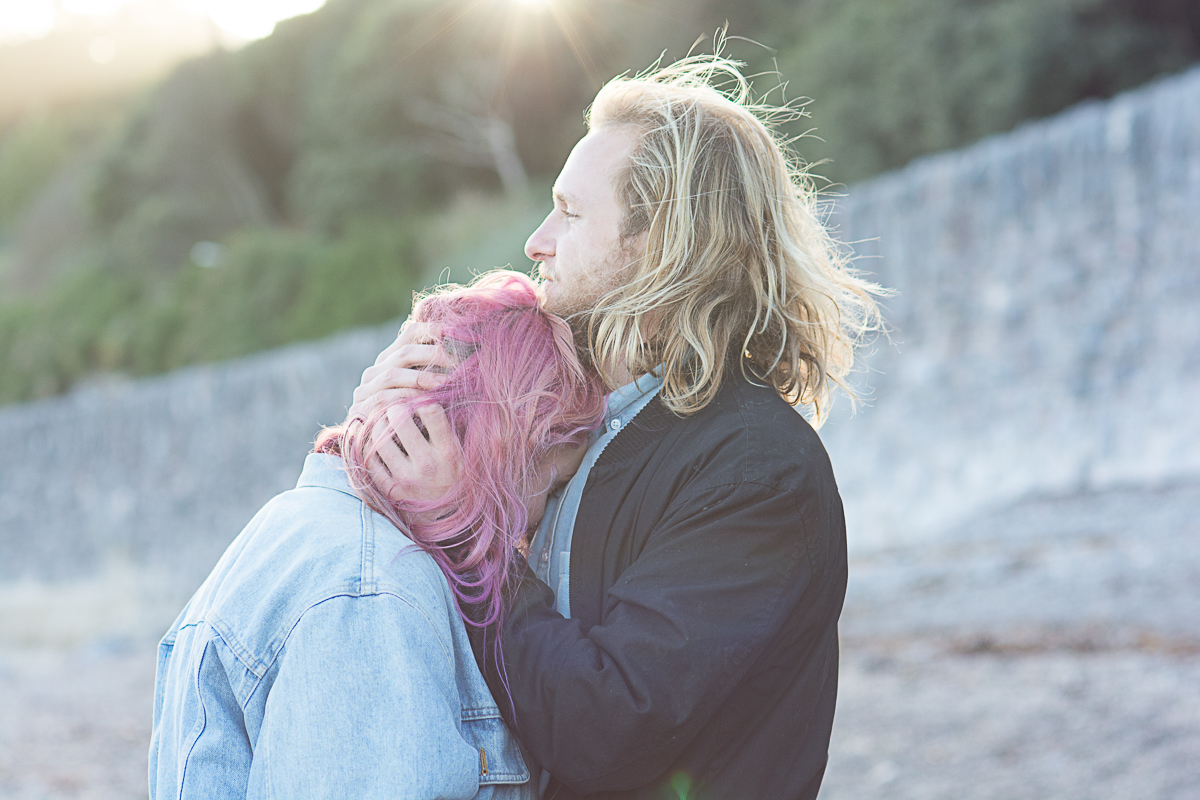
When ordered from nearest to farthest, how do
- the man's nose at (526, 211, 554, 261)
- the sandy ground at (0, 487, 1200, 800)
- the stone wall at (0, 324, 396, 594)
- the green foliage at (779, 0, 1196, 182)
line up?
the man's nose at (526, 211, 554, 261)
the sandy ground at (0, 487, 1200, 800)
the green foliage at (779, 0, 1196, 182)
the stone wall at (0, 324, 396, 594)

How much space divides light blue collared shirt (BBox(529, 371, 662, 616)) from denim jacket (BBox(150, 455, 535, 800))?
225mm

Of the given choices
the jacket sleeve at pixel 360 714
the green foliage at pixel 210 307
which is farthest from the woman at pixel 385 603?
the green foliage at pixel 210 307

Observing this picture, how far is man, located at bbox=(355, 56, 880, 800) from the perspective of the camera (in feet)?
4.76

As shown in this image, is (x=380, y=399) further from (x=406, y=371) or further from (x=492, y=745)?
(x=492, y=745)

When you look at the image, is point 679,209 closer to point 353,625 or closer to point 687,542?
point 687,542

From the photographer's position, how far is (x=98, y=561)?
14172mm

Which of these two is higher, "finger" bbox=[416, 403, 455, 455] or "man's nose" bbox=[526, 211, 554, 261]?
"man's nose" bbox=[526, 211, 554, 261]

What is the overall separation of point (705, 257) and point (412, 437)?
58 cm

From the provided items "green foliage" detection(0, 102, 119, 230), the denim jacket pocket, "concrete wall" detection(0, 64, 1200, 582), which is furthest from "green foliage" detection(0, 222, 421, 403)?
the denim jacket pocket

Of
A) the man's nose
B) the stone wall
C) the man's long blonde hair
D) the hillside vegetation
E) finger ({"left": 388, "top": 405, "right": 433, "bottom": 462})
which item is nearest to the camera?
finger ({"left": 388, "top": 405, "right": 433, "bottom": 462})

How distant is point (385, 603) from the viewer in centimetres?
143

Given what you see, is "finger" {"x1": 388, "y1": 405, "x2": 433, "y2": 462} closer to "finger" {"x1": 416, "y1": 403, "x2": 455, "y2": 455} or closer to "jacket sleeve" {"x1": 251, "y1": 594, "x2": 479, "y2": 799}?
"finger" {"x1": 416, "y1": 403, "x2": 455, "y2": 455}

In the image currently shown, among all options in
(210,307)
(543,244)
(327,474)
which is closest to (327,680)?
(327,474)

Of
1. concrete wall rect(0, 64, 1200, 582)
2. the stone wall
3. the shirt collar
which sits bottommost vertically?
the shirt collar
